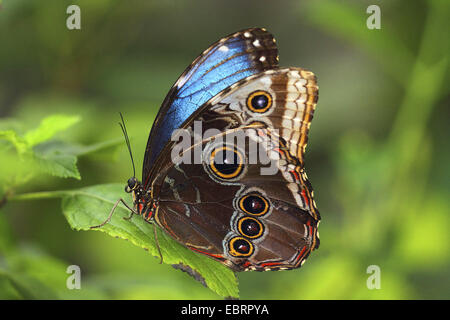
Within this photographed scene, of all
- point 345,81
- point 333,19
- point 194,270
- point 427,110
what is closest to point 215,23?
point 345,81

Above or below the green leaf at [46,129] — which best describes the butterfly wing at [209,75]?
above

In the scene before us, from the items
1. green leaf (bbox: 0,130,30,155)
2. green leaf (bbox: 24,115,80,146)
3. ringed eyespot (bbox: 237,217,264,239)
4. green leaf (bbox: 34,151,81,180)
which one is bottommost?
ringed eyespot (bbox: 237,217,264,239)

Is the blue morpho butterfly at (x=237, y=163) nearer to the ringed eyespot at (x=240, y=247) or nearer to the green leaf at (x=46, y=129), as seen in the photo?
the ringed eyespot at (x=240, y=247)

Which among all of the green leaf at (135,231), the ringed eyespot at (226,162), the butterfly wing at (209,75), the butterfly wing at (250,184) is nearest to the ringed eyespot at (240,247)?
the butterfly wing at (250,184)

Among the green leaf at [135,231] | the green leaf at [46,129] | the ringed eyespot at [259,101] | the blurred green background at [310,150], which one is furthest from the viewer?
the blurred green background at [310,150]

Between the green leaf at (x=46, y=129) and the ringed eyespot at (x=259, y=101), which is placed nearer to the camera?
the green leaf at (x=46, y=129)

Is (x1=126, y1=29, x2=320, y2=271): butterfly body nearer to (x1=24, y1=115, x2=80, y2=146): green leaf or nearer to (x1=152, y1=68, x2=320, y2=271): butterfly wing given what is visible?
(x1=152, y1=68, x2=320, y2=271): butterfly wing

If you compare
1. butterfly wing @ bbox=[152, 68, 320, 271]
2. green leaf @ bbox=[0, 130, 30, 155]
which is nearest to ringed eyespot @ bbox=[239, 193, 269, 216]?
butterfly wing @ bbox=[152, 68, 320, 271]

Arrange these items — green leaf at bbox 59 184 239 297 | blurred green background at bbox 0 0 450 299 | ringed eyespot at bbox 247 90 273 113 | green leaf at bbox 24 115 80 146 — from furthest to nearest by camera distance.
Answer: blurred green background at bbox 0 0 450 299
ringed eyespot at bbox 247 90 273 113
green leaf at bbox 24 115 80 146
green leaf at bbox 59 184 239 297

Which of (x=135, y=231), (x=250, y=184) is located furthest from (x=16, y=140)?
(x=250, y=184)
